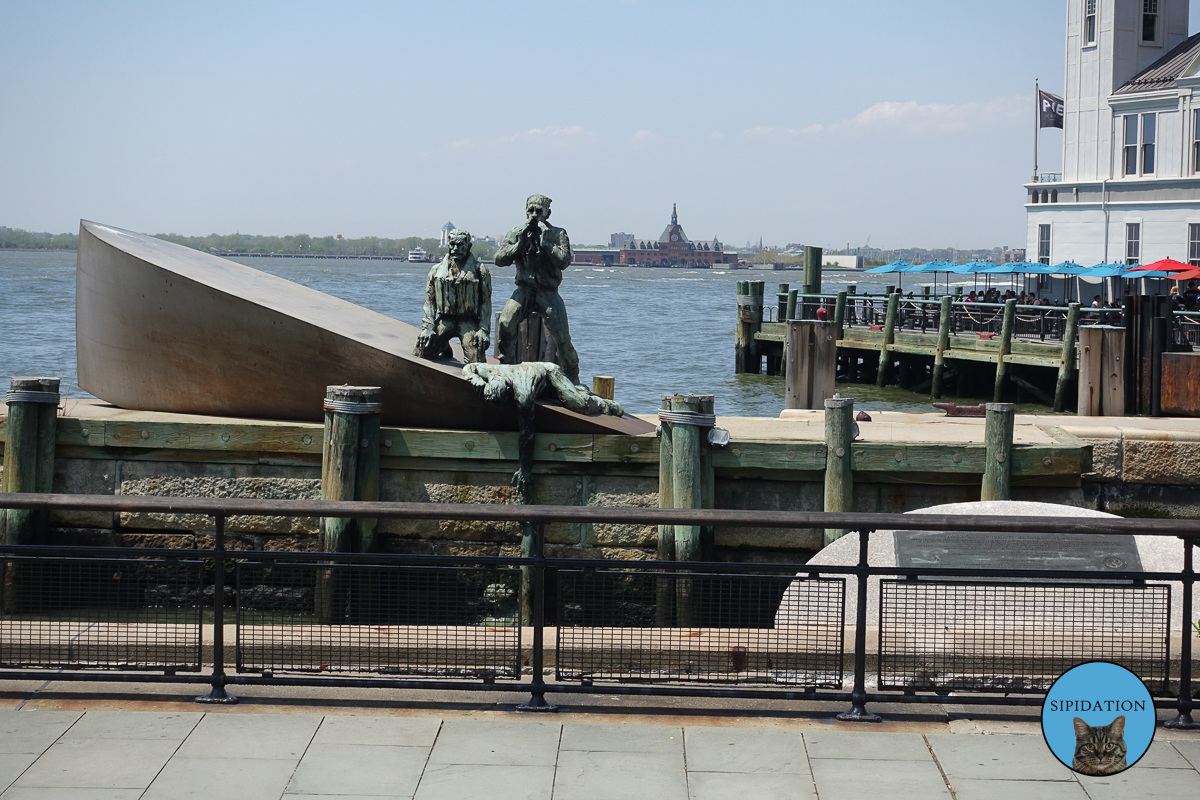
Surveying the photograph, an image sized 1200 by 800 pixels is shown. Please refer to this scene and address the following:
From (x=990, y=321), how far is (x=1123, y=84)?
1479cm

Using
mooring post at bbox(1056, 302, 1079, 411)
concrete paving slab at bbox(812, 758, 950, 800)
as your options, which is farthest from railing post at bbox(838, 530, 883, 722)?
mooring post at bbox(1056, 302, 1079, 411)

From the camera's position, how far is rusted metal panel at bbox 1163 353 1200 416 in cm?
1579

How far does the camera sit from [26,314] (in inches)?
2005

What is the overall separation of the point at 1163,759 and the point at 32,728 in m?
3.77

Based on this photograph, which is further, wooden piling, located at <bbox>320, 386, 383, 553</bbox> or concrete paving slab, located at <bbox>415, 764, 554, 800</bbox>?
wooden piling, located at <bbox>320, 386, 383, 553</bbox>

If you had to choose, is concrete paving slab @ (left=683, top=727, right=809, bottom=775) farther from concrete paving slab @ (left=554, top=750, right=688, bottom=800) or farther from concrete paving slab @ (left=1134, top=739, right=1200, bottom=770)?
concrete paving slab @ (left=1134, top=739, right=1200, bottom=770)

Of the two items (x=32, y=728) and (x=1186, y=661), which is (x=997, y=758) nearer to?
(x=1186, y=661)

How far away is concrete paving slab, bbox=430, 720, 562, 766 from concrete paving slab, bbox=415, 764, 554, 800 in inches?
1.9

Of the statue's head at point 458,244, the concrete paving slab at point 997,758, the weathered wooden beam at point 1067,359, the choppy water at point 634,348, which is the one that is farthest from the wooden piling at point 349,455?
the weathered wooden beam at point 1067,359

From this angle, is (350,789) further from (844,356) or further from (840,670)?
(844,356)

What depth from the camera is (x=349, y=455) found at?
9430mm

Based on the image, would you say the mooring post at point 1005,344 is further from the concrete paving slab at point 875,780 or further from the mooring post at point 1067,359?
the concrete paving slab at point 875,780

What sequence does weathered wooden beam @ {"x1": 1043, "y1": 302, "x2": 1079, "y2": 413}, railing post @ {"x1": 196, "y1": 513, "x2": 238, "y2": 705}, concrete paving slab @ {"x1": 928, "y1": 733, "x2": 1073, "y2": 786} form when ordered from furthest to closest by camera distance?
1. weathered wooden beam @ {"x1": 1043, "y1": 302, "x2": 1079, "y2": 413}
2. railing post @ {"x1": 196, "y1": 513, "x2": 238, "y2": 705}
3. concrete paving slab @ {"x1": 928, "y1": 733, "x2": 1073, "y2": 786}

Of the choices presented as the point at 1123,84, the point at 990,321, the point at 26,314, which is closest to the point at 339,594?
the point at 990,321
